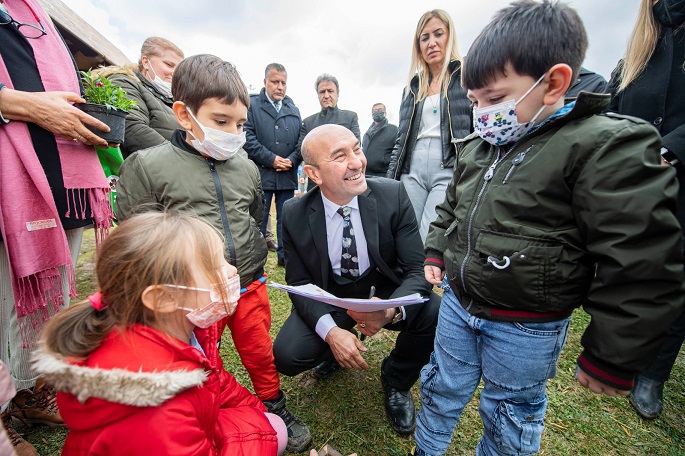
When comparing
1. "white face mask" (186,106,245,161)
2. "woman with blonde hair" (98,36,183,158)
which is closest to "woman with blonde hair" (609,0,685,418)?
"white face mask" (186,106,245,161)

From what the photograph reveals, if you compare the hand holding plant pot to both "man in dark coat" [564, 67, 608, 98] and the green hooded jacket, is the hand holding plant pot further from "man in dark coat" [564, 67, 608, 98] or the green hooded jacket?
"man in dark coat" [564, 67, 608, 98]

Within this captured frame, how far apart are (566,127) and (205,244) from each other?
4.35 ft

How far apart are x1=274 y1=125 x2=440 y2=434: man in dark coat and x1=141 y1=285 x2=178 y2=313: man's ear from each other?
3.09 feet

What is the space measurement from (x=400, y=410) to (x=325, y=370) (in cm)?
63

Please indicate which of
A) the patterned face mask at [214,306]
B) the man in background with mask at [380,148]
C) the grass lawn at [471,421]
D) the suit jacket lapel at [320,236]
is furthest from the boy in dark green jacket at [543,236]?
the man in background with mask at [380,148]

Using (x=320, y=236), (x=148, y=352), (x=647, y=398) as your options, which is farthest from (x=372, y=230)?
(x=647, y=398)

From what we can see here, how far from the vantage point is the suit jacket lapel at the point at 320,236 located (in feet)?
6.72

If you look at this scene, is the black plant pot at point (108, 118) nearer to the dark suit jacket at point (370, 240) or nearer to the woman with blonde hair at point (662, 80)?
the dark suit jacket at point (370, 240)

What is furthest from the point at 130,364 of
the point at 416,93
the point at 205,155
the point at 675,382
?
the point at 675,382

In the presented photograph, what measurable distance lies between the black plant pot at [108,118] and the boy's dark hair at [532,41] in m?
1.69

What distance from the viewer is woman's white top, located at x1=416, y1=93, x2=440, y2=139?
2.82 metres

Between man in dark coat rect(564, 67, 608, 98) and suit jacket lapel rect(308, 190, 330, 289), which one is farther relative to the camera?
man in dark coat rect(564, 67, 608, 98)

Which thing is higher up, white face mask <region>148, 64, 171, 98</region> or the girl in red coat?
white face mask <region>148, 64, 171, 98</region>

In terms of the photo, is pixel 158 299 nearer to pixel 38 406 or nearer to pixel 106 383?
pixel 106 383
